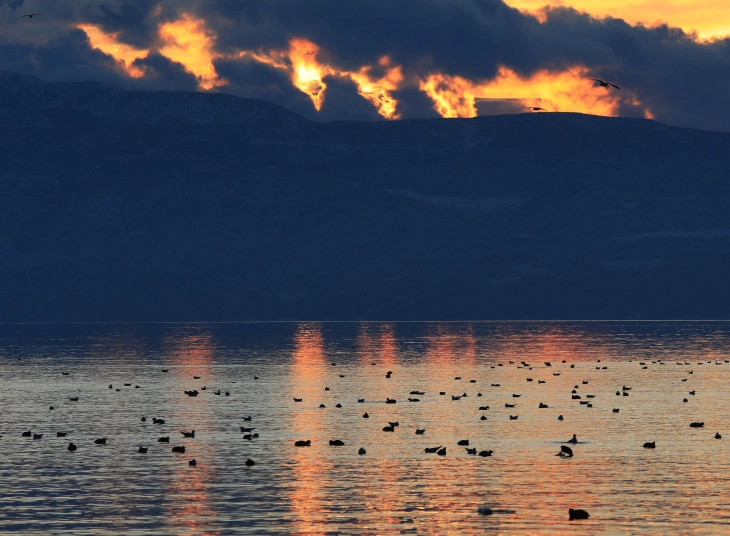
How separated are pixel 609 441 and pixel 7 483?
124 ft

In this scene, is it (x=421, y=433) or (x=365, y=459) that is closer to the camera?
(x=365, y=459)

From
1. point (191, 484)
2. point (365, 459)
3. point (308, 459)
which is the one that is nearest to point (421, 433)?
point (365, 459)

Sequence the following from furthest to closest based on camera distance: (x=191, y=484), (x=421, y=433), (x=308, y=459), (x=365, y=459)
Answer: (x=421, y=433) < (x=308, y=459) < (x=365, y=459) < (x=191, y=484)

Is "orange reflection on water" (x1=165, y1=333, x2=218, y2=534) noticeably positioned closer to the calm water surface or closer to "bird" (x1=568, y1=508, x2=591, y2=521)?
the calm water surface

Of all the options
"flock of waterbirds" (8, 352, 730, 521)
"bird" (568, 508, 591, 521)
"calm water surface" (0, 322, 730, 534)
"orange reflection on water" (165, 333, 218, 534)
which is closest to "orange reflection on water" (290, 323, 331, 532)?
"calm water surface" (0, 322, 730, 534)

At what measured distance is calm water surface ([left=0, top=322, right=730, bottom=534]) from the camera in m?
52.5

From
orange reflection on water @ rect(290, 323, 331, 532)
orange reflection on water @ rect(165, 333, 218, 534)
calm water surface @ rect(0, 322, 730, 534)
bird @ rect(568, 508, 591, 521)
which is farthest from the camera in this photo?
orange reflection on water @ rect(290, 323, 331, 532)

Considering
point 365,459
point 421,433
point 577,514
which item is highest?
point 421,433

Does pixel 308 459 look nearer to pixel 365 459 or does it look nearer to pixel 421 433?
pixel 365 459

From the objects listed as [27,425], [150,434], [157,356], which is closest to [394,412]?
[150,434]

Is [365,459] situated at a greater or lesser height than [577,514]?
greater

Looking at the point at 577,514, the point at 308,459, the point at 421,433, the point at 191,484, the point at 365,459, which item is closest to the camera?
the point at 577,514

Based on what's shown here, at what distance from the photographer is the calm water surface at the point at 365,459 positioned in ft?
172

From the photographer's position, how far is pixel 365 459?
7012cm
